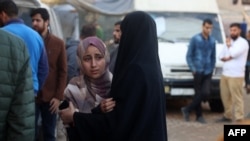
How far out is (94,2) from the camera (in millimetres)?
13695

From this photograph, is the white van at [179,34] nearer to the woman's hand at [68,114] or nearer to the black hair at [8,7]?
the black hair at [8,7]

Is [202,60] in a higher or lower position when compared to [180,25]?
lower

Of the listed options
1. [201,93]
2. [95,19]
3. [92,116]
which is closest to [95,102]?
[92,116]

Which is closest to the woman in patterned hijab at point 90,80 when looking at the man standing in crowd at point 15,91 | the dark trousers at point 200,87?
the man standing in crowd at point 15,91

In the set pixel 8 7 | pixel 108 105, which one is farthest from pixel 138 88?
pixel 8 7

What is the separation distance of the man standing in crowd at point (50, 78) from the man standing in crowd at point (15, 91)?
108 inches

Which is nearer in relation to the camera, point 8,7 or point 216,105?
point 8,7

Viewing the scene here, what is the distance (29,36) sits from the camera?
523 centimetres

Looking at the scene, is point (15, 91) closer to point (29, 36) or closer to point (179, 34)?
point (29, 36)

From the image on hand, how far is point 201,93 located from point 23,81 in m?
6.74

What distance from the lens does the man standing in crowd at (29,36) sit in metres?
4.81

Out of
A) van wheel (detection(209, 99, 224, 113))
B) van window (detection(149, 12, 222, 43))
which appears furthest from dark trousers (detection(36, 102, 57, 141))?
van wheel (detection(209, 99, 224, 113))

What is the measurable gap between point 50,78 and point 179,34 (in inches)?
223

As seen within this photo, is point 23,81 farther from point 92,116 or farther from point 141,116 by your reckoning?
point 141,116
